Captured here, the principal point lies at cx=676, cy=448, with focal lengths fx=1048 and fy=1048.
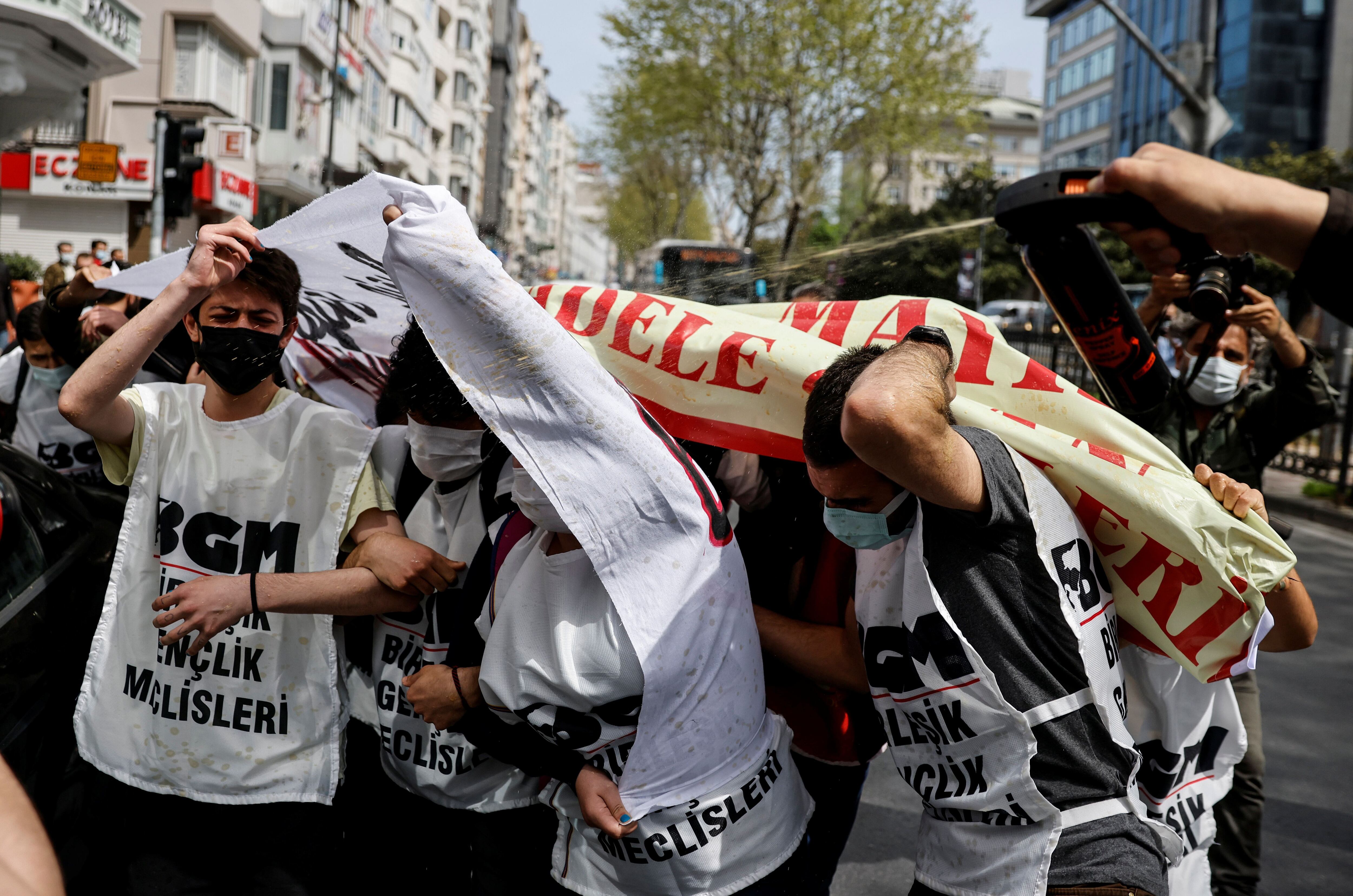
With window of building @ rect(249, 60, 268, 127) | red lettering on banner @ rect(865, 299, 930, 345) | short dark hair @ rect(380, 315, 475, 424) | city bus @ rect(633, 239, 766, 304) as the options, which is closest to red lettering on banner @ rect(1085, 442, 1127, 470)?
red lettering on banner @ rect(865, 299, 930, 345)

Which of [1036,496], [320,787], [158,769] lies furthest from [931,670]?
[158,769]

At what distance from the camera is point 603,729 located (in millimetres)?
→ 1865

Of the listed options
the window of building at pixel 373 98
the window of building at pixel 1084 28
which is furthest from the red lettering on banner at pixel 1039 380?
the window of building at pixel 1084 28

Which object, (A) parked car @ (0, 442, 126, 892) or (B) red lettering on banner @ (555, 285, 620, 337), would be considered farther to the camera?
(B) red lettering on banner @ (555, 285, 620, 337)

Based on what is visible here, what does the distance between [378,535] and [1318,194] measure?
70.4 inches

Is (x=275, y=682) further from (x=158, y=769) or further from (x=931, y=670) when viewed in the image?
(x=931, y=670)

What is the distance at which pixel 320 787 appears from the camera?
2240 mm

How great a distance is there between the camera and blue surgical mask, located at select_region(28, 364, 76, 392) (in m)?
4.00

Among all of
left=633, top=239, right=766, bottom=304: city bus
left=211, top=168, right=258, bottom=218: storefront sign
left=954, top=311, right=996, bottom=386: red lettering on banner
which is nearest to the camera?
left=954, top=311, right=996, bottom=386: red lettering on banner

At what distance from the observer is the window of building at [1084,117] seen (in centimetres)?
5891

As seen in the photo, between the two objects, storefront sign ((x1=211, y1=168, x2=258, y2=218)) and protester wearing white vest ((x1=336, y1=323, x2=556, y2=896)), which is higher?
storefront sign ((x1=211, y1=168, x2=258, y2=218))

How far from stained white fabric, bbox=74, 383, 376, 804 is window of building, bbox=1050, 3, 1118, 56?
65428 millimetres

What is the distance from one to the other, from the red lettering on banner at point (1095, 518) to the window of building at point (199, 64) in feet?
91.2

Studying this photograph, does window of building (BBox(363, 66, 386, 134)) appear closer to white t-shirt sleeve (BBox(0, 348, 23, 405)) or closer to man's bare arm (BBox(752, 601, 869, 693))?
white t-shirt sleeve (BBox(0, 348, 23, 405))
